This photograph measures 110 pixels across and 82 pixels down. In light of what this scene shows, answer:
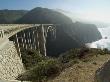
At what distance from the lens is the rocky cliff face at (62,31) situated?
104 meters

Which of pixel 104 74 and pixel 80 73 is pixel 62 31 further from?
pixel 104 74

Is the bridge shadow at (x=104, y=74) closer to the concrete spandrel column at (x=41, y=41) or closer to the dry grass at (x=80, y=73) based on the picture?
the dry grass at (x=80, y=73)

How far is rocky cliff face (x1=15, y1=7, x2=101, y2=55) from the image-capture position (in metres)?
104

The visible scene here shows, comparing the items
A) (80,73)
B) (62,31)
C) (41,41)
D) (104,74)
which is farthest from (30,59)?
(62,31)

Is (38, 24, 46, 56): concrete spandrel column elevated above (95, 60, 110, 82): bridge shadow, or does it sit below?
below

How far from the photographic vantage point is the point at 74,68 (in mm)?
20359

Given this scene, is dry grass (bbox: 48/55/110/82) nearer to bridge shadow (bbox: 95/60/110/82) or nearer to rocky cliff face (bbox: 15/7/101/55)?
bridge shadow (bbox: 95/60/110/82)

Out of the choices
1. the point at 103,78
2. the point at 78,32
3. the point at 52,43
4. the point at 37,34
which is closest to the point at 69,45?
the point at 52,43

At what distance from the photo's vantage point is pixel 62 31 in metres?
117

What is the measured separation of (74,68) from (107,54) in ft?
23.5

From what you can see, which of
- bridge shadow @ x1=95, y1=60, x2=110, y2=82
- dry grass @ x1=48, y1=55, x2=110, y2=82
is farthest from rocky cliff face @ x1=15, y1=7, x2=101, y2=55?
bridge shadow @ x1=95, y1=60, x2=110, y2=82

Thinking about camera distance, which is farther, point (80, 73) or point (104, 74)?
point (80, 73)

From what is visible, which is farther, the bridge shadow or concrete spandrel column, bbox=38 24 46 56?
concrete spandrel column, bbox=38 24 46 56

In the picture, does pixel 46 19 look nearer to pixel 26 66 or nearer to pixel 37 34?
pixel 37 34
